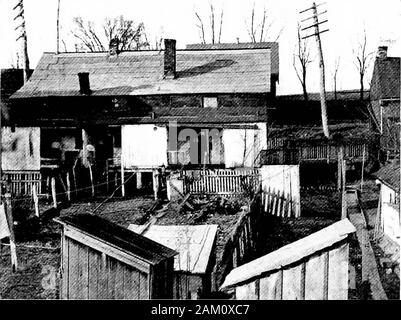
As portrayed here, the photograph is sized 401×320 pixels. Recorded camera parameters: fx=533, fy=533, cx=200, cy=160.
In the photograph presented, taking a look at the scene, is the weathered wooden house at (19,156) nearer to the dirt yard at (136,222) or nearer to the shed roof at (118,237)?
the dirt yard at (136,222)

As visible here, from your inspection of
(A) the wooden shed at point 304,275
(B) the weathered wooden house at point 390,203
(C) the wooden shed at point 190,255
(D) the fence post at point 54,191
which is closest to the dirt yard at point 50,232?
(D) the fence post at point 54,191

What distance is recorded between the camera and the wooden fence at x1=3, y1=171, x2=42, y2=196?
25.1 meters

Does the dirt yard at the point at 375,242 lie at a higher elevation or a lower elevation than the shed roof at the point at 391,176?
lower

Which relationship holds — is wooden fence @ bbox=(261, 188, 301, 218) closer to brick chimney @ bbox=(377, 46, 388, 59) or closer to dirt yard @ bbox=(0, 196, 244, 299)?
dirt yard @ bbox=(0, 196, 244, 299)

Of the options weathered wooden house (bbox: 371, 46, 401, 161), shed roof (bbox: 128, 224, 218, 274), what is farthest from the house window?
shed roof (bbox: 128, 224, 218, 274)

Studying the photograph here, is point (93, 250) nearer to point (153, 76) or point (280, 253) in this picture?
point (280, 253)

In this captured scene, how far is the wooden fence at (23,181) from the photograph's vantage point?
25125 mm

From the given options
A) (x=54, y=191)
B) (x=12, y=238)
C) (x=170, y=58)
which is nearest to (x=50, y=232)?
(x=54, y=191)

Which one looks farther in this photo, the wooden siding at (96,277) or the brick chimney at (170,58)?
the brick chimney at (170,58)

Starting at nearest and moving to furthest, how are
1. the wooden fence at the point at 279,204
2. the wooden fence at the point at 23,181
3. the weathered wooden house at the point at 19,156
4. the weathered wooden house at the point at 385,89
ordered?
the wooden fence at the point at 279,204 → the wooden fence at the point at 23,181 → the weathered wooden house at the point at 19,156 → the weathered wooden house at the point at 385,89

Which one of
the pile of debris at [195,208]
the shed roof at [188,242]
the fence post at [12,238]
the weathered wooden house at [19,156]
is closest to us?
the shed roof at [188,242]

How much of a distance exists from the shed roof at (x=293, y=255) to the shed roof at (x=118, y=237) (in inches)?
62.4

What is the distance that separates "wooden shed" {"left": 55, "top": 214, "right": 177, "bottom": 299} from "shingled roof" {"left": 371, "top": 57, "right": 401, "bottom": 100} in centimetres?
3281
